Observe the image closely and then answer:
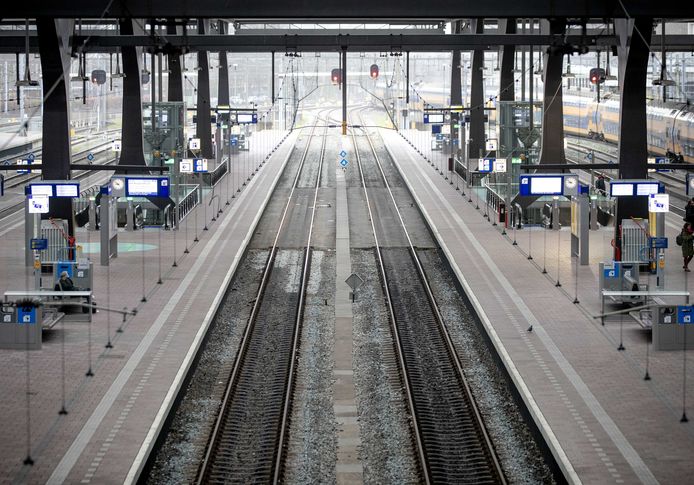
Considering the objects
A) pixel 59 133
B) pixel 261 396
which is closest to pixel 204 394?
pixel 261 396

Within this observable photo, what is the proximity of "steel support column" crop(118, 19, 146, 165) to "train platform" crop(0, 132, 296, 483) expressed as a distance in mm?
5311

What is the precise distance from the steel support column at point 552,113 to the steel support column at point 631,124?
21.4 feet

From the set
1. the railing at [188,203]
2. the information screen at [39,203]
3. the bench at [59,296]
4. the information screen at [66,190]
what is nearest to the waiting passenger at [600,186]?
the railing at [188,203]

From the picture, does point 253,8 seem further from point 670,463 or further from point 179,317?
point 670,463

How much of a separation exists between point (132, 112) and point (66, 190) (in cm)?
1004

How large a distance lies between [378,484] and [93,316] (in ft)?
39.2

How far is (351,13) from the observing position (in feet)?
89.3

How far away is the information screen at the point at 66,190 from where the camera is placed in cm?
3088

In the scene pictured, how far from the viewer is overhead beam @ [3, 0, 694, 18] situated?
89.3 feet

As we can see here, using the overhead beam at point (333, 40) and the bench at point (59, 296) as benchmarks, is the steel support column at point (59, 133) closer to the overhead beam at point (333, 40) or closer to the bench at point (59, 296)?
the overhead beam at point (333, 40)

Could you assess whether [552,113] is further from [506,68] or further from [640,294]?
[640,294]

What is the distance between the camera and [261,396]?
66.7 ft

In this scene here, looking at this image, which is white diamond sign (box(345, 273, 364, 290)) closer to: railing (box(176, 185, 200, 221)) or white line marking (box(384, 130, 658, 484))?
white line marking (box(384, 130, 658, 484))

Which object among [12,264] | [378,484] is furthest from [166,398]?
[12,264]
